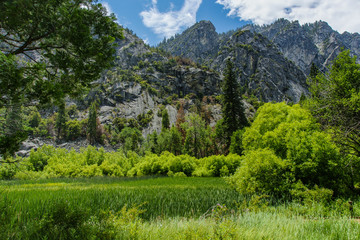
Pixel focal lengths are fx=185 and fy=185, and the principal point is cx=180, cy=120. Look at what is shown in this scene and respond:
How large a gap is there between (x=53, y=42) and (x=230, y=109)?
31.0m

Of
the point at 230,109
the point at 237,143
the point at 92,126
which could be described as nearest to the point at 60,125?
the point at 92,126

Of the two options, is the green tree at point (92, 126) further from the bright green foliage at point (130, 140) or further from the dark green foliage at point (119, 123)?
the dark green foliage at point (119, 123)

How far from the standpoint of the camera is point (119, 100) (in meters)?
87.2

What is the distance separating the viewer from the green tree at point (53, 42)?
11.4 feet

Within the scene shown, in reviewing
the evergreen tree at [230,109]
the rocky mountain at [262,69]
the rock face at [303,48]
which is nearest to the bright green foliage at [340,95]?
the evergreen tree at [230,109]

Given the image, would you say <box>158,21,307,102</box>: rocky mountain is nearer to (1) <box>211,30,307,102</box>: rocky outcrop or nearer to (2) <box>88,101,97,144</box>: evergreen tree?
(1) <box>211,30,307,102</box>: rocky outcrop

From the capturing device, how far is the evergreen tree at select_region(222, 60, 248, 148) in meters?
32.6

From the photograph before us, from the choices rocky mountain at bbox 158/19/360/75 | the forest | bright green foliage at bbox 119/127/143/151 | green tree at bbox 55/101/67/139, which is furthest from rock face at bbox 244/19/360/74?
the forest

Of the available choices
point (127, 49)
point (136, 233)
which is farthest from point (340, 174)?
point (127, 49)

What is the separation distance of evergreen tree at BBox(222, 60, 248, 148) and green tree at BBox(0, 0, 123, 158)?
29824 millimetres

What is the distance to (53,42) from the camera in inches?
177

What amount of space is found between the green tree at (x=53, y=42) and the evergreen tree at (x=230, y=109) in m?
29.8

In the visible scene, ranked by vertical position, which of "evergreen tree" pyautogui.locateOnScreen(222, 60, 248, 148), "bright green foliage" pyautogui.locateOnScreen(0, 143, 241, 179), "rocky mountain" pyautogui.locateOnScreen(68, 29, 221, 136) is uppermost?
"rocky mountain" pyautogui.locateOnScreen(68, 29, 221, 136)

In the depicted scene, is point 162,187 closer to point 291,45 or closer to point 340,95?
point 340,95
